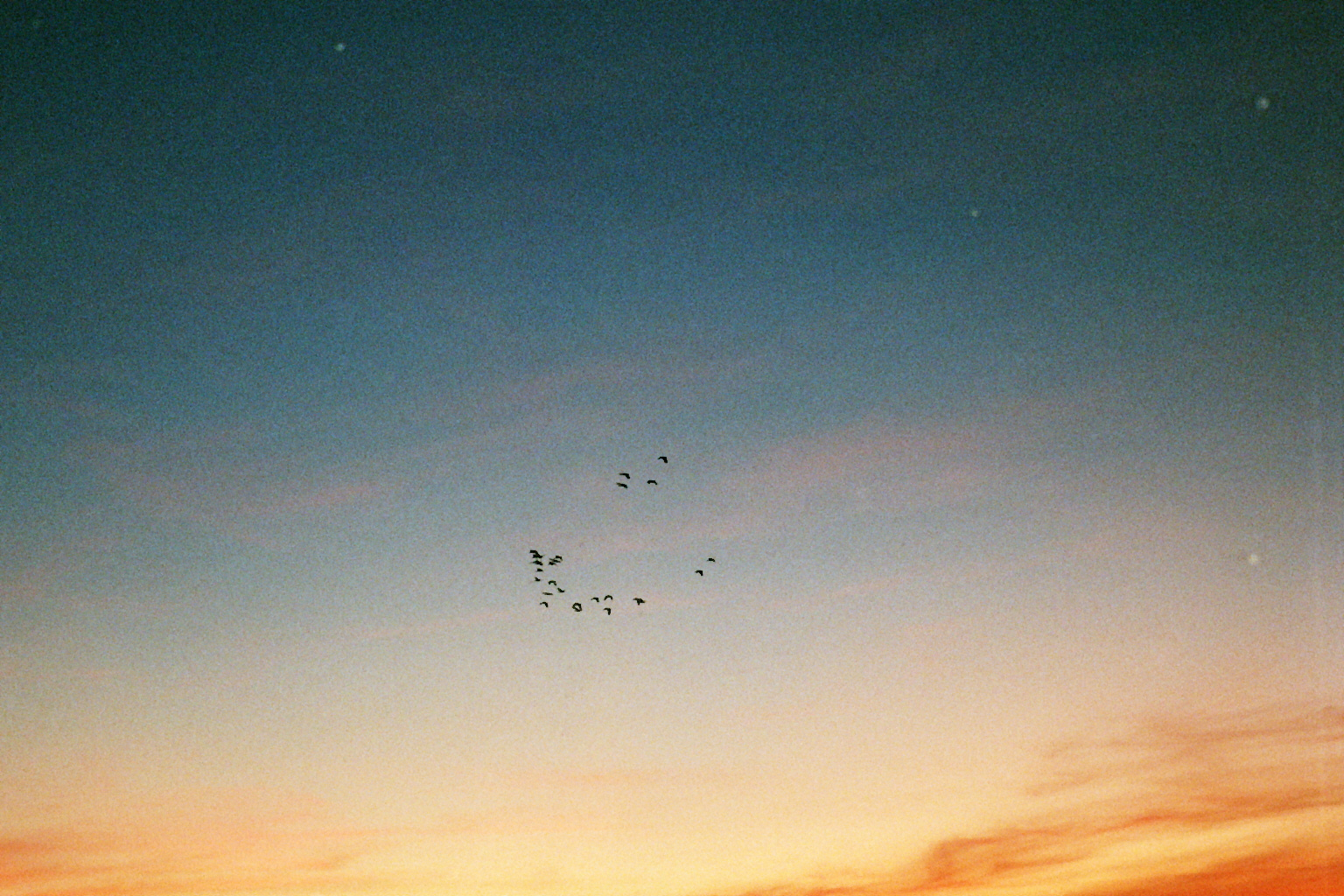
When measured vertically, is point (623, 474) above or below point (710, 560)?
above

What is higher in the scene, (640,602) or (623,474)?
(623,474)

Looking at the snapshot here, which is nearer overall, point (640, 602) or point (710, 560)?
point (710, 560)

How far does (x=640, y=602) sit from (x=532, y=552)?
744 centimetres

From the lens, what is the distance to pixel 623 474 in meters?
45.5

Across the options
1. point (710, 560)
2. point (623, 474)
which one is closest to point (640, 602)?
point (710, 560)

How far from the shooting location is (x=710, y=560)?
154 feet

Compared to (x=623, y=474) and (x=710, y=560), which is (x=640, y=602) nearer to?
(x=710, y=560)

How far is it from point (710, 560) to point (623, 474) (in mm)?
7277

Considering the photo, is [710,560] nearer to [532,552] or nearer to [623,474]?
[623,474]

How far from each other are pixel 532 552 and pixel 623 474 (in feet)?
27.0

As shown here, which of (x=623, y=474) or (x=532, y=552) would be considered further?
(x=532, y=552)

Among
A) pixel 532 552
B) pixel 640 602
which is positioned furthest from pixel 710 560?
pixel 532 552
